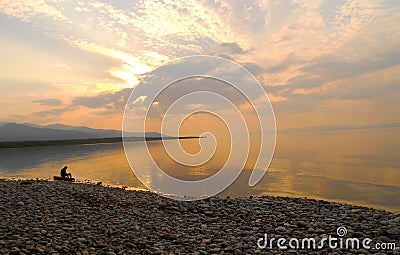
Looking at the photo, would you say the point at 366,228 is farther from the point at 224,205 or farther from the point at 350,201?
the point at 350,201

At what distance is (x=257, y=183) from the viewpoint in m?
20.1

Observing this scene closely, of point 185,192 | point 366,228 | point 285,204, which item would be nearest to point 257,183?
point 185,192

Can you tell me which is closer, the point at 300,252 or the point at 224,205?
the point at 300,252

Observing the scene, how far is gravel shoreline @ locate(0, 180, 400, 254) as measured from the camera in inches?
289

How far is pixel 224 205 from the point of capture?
1238cm

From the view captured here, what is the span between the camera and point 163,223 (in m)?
9.69

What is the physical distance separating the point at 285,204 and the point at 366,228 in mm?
3897

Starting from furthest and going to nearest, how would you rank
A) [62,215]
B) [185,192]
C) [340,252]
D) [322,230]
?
[185,192] → [62,215] → [322,230] → [340,252]

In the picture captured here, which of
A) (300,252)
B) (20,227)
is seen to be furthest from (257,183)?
(20,227)

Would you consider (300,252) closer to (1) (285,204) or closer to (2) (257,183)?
(1) (285,204)

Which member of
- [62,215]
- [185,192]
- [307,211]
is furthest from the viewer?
[185,192]

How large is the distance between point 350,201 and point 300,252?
965 cm

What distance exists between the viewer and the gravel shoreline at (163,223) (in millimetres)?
7352

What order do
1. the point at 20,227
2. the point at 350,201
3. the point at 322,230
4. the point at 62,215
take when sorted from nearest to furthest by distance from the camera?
the point at 20,227, the point at 322,230, the point at 62,215, the point at 350,201
